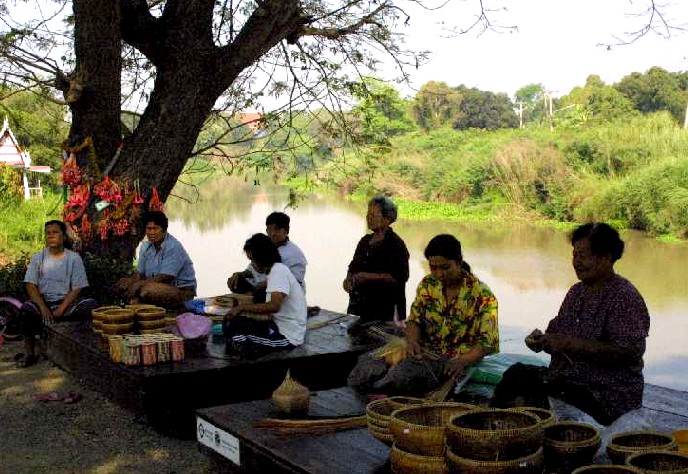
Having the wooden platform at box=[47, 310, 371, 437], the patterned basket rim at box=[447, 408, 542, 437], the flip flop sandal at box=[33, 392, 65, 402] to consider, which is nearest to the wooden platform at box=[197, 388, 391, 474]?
the patterned basket rim at box=[447, 408, 542, 437]

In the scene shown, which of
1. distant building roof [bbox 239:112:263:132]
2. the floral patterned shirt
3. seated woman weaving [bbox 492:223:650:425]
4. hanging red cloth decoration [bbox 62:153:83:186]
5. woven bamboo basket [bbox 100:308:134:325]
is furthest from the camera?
distant building roof [bbox 239:112:263:132]

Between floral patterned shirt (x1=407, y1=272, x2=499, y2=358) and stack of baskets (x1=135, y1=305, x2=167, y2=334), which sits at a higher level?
floral patterned shirt (x1=407, y1=272, x2=499, y2=358)

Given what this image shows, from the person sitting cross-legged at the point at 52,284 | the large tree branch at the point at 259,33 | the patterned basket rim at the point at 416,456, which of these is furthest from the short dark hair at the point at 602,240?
the large tree branch at the point at 259,33

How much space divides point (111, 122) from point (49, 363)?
2499mm

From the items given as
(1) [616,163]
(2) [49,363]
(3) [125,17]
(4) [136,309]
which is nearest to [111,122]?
(3) [125,17]

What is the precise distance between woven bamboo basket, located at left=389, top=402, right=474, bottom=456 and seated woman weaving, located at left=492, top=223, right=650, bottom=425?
2.05ft

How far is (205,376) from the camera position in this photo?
15.4ft

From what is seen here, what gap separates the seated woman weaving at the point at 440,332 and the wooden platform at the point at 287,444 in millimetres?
A: 193

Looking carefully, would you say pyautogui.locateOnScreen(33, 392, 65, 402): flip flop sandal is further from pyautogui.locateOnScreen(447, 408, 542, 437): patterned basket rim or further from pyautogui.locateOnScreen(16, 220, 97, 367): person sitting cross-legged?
pyautogui.locateOnScreen(447, 408, 542, 437): patterned basket rim

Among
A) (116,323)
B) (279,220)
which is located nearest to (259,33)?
(279,220)

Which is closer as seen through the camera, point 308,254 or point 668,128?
point 308,254

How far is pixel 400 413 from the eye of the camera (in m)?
2.95

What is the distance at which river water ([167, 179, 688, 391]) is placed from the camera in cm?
1127

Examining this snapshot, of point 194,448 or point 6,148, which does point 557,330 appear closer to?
point 194,448
